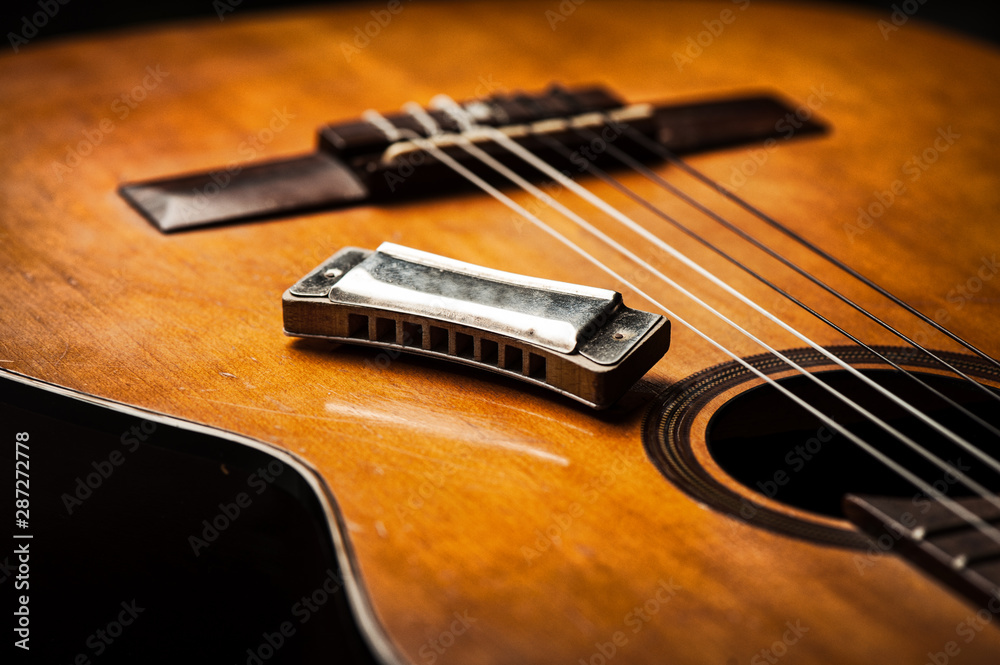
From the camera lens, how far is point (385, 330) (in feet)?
2.63

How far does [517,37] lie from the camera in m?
1.62

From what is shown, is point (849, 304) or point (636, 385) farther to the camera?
point (849, 304)

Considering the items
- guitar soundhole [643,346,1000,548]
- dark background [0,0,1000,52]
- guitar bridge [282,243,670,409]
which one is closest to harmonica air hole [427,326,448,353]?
guitar bridge [282,243,670,409]

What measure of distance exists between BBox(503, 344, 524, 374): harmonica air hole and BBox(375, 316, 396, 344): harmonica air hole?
100mm

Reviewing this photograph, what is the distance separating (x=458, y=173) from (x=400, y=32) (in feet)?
1.96

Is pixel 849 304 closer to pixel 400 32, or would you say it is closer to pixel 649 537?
pixel 649 537

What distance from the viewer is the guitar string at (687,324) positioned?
61cm

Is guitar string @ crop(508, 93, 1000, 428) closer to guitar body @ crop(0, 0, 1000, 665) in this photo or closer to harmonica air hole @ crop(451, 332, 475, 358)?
guitar body @ crop(0, 0, 1000, 665)

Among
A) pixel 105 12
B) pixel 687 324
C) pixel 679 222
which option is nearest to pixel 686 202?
pixel 679 222

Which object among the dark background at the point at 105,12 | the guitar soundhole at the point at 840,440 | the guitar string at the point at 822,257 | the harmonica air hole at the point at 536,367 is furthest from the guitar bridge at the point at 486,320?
the dark background at the point at 105,12

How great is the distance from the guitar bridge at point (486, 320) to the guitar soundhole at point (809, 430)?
6 centimetres

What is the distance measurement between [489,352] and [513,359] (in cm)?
2

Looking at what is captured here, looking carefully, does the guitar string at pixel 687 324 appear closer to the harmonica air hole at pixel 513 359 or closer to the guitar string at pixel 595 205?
the guitar string at pixel 595 205

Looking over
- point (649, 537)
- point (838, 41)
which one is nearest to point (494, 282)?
point (649, 537)
